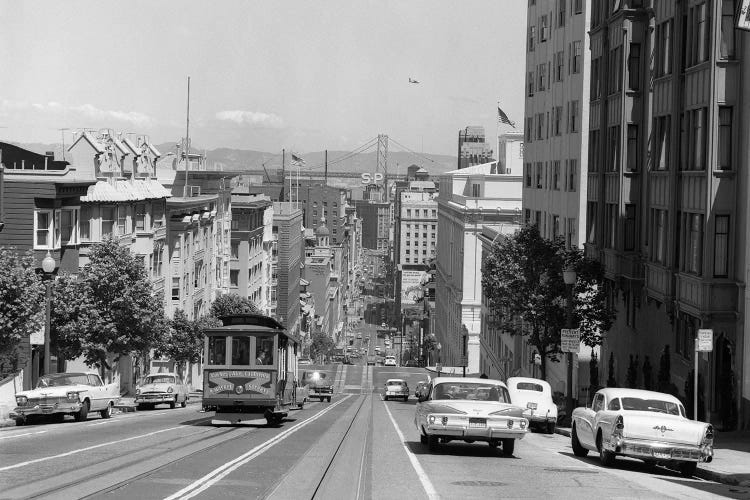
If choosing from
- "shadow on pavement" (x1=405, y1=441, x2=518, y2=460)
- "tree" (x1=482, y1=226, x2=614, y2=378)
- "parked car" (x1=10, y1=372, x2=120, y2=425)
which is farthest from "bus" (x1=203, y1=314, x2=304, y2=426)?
"tree" (x1=482, y1=226, x2=614, y2=378)

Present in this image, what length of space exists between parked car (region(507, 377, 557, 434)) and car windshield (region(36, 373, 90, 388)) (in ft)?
42.7

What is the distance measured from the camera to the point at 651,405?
22391mm

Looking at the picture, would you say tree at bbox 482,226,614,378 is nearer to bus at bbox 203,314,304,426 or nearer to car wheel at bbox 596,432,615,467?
bus at bbox 203,314,304,426

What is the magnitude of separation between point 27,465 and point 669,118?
85.9ft

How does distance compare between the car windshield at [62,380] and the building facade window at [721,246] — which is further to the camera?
the car windshield at [62,380]

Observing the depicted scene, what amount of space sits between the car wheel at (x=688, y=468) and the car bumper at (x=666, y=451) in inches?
21.1

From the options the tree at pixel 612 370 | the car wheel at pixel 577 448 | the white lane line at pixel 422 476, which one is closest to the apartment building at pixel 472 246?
the tree at pixel 612 370

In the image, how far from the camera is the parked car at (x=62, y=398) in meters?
33.6

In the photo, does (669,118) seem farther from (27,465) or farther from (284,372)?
(27,465)

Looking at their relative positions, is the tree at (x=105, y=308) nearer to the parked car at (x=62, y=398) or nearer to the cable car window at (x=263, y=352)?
the parked car at (x=62, y=398)

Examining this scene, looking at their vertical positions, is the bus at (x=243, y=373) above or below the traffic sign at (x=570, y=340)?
below

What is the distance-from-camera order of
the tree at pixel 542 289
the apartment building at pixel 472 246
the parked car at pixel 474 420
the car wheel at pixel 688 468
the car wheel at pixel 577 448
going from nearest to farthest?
the car wheel at pixel 688 468, the parked car at pixel 474 420, the car wheel at pixel 577 448, the tree at pixel 542 289, the apartment building at pixel 472 246

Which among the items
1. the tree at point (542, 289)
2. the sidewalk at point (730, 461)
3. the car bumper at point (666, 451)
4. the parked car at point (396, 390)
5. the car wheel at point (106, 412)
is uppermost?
the tree at point (542, 289)

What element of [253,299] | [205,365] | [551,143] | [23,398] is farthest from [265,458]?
[253,299]
